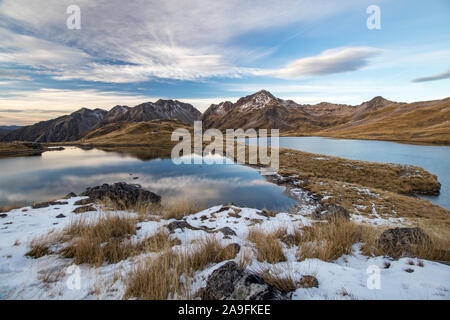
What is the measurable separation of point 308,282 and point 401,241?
3.33 meters

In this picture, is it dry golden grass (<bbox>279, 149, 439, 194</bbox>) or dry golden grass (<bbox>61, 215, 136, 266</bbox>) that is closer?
dry golden grass (<bbox>61, 215, 136, 266</bbox>)

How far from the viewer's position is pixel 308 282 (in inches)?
107

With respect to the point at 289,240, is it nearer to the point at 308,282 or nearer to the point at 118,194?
the point at 308,282

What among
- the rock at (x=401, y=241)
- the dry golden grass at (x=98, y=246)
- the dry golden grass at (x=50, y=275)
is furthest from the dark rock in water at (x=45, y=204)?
the rock at (x=401, y=241)

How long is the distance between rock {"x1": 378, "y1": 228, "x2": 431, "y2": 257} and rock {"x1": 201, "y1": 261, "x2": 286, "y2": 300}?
3388 mm

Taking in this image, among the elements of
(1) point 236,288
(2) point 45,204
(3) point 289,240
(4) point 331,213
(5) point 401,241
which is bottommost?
(2) point 45,204

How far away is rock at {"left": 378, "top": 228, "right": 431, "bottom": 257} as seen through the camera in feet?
13.2

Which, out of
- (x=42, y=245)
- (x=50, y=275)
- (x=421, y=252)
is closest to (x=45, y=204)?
(x=42, y=245)

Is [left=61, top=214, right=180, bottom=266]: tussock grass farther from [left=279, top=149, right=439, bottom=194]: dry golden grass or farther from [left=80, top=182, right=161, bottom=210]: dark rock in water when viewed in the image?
[left=279, top=149, right=439, bottom=194]: dry golden grass

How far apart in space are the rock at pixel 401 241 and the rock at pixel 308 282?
250 cm

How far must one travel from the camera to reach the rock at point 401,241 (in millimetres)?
4038

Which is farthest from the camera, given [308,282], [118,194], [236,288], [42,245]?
[118,194]

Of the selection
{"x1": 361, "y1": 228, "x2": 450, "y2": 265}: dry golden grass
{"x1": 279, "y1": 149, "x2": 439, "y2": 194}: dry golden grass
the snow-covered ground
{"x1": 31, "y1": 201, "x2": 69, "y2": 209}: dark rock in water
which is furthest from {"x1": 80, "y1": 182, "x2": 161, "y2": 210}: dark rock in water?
{"x1": 279, "y1": 149, "x2": 439, "y2": 194}: dry golden grass
